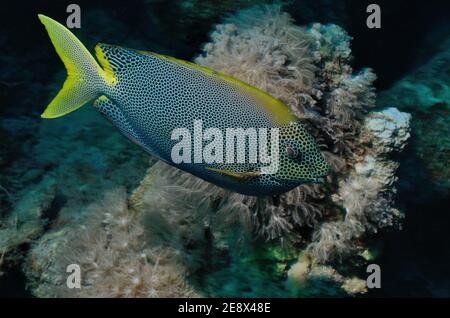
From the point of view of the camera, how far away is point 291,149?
199 centimetres

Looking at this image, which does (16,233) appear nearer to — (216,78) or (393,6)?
(216,78)

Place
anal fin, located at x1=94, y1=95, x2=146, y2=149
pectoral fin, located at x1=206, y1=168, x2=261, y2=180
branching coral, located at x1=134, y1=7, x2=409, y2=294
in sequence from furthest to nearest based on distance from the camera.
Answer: branching coral, located at x1=134, y1=7, x2=409, y2=294 → anal fin, located at x1=94, y1=95, x2=146, y2=149 → pectoral fin, located at x1=206, y1=168, x2=261, y2=180

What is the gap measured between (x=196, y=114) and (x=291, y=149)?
1.67ft

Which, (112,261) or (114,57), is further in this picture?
(112,261)

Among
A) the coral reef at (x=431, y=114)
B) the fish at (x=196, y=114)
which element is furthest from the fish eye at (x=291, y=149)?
the coral reef at (x=431, y=114)

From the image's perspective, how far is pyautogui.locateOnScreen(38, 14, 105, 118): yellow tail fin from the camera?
1988 mm

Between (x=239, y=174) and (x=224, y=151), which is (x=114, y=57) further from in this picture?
(x=239, y=174)

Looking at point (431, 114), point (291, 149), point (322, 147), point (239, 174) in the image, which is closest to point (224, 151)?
point (239, 174)

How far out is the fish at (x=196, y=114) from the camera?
1970 millimetres

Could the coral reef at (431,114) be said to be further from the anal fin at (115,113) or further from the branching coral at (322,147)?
the anal fin at (115,113)

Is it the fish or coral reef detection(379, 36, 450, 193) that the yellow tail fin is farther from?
coral reef detection(379, 36, 450, 193)

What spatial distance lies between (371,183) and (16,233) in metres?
3.23

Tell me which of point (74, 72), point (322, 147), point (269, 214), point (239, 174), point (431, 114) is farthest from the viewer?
point (431, 114)
